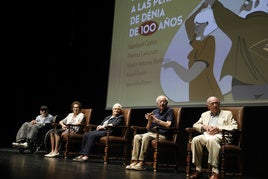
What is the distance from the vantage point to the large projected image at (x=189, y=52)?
4.30 m

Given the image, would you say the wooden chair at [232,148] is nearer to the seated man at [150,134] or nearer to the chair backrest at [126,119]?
the seated man at [150,134]

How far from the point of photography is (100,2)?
285 inches

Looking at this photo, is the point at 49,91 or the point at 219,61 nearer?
the point at 219,61

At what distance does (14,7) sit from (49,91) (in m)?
1.75

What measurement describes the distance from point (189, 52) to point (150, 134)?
1.25m

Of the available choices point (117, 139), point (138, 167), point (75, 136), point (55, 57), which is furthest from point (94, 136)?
point (55, 57)

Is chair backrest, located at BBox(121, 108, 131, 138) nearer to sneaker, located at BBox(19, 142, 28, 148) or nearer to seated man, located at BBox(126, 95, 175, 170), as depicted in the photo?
seated man, located at BBox(126, 95, 175, 170)

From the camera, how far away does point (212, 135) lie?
3809 millimetres

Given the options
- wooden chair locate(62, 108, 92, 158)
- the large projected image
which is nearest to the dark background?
Result: the large projected image

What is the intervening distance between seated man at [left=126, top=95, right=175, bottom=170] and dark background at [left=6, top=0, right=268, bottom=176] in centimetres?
254

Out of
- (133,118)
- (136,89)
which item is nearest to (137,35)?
(136,89)

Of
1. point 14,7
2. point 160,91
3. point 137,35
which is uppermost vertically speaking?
point 14,7

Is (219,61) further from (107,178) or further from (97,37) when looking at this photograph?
(97,37)

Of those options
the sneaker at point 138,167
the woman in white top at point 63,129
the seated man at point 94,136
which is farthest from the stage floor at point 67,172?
the woman in white top at point 63,129
